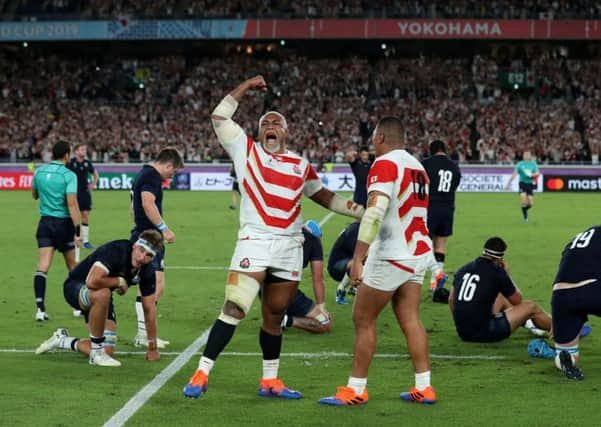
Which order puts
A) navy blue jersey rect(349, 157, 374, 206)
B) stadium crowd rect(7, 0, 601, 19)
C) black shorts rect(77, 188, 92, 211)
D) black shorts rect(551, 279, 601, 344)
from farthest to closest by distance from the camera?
1. stadium crowd rect(7, 0, 601, 19)
2. black shorts rect(77, 188, 92, 211)
3. navy blue jersey rect(349, 157, 374, 206)
4. black shorts rect(551, 279, 601, 344)

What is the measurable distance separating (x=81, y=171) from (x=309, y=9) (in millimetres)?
36434

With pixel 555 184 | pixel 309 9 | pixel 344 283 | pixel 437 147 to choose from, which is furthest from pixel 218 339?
pixel 309 9

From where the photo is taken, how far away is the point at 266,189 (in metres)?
8.08

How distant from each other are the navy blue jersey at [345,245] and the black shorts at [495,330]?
2.69 m

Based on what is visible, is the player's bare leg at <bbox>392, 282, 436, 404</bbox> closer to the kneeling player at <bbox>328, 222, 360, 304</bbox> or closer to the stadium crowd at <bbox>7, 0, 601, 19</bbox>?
the kneeling player at <bbox>328, 222, 360, 304</bbox>

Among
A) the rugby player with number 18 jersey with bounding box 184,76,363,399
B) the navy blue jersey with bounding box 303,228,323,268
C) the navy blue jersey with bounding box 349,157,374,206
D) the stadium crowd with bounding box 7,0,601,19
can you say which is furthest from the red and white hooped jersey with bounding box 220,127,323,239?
the stadium crowd with bounding box 7,0,601,19

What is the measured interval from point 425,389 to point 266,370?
Result: 1276 mm

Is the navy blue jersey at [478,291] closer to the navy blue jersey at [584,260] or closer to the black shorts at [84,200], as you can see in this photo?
the navy blue jersey at [584,260]

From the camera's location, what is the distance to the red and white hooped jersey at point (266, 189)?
26.5 ft

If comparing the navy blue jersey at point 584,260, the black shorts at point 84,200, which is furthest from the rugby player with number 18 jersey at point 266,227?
the black shorts at point 84,200

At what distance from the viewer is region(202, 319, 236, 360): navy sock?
25.9 feet

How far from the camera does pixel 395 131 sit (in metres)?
8.11

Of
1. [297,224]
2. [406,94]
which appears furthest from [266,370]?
[406,94]

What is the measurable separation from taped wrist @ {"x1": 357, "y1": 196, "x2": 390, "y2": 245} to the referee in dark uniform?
6538 millimetres
